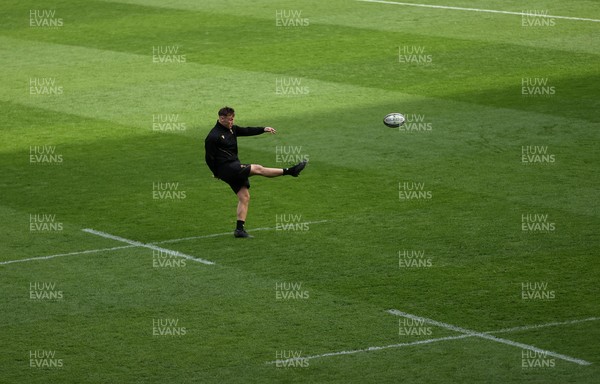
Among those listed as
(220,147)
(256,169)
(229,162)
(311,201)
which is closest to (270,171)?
(256,169)

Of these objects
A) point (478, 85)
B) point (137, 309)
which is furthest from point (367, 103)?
point (137, 309)

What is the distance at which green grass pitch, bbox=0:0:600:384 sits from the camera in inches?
604

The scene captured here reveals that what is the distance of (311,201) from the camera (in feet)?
71.3

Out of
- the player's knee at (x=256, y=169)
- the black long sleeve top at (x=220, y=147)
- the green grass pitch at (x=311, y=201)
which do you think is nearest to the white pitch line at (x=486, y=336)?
the green grass pitch at (x=311, y=201)

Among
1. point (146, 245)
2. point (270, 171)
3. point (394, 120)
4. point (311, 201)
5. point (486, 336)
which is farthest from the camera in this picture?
point (394, 120)

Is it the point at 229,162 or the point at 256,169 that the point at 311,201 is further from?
the point at 229,162

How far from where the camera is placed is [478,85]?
1158 inches

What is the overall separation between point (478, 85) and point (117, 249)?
1251 cm

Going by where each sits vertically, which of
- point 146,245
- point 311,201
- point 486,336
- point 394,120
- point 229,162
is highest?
point 394,120

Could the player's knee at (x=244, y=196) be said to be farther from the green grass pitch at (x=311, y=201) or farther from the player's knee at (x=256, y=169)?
the green grass pitch at (x=311, y=201)

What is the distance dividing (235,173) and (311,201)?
6.85 feet

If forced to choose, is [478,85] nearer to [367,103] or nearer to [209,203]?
[367,103]

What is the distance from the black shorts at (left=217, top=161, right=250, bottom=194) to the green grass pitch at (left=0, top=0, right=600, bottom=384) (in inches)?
31.5

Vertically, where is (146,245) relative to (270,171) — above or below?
below
